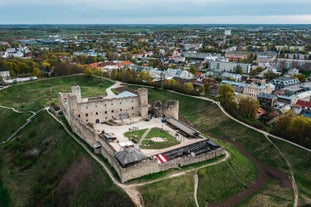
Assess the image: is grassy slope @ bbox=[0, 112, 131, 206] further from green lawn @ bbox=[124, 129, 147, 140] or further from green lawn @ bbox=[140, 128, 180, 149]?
green lawn @ bbox=[140, 128, 180, 149]

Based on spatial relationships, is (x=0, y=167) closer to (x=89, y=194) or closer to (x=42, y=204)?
(x=42, y=204)

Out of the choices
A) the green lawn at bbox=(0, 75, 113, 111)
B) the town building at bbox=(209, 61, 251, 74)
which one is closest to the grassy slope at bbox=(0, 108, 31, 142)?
the green lawn at bbox=(0, 75, 113, 111)

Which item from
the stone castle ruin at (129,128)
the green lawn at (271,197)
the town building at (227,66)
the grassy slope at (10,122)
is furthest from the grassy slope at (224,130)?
the town building at (227,66)

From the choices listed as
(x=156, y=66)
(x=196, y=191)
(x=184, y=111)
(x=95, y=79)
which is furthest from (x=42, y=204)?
(x=156, y=66)

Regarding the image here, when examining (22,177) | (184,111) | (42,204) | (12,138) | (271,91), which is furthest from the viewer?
(271,91)

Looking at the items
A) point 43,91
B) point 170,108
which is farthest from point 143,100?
point 43,91

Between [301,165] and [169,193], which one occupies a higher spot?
[169,193]

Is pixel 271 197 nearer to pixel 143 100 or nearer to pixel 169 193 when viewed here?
pixel 169 193
